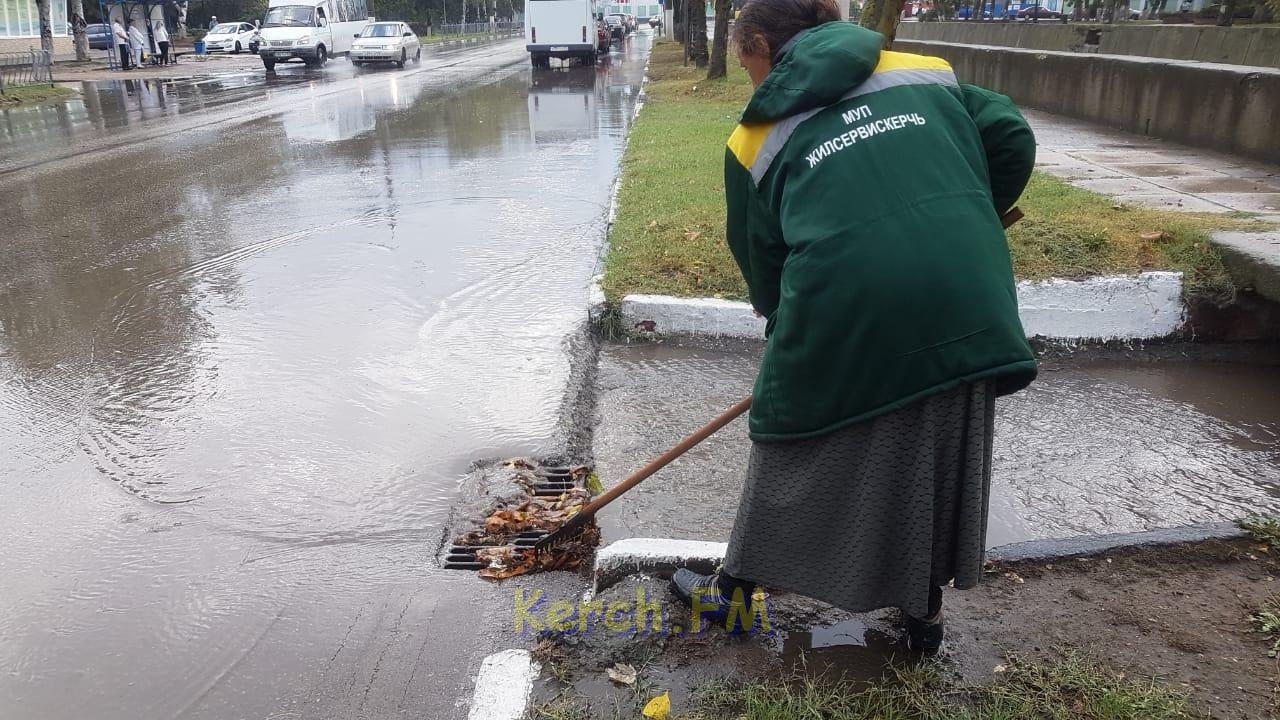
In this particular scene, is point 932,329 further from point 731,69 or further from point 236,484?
point 731,69

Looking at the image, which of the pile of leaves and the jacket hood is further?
the pile of leaves

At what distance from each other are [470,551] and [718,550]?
3.14ft

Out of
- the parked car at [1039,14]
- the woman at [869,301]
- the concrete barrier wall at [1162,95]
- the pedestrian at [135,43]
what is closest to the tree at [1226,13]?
the concrete barrier wall at [1162,95]

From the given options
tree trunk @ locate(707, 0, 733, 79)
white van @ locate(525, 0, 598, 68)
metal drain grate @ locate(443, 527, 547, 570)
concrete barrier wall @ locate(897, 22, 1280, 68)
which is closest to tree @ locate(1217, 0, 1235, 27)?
concrete barrier wall @ locate(897, 22, 1280, 68)

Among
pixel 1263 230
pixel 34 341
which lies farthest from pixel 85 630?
pixel 1263 230

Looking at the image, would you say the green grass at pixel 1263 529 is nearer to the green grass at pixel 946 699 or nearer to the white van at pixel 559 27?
the green grass at pixel 946 699

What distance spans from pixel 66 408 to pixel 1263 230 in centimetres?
669

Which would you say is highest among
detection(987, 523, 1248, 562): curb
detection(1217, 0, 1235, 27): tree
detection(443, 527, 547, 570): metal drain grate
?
detection(1217, 0, 1235, 27): tree

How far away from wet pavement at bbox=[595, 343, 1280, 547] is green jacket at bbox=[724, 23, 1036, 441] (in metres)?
1.27

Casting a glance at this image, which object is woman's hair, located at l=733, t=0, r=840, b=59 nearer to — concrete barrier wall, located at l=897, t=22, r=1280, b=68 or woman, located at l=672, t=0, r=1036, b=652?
woman, located at l=672, t=0, r=1036, b=652

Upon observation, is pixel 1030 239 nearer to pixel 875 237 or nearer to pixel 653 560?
pixel 653 560

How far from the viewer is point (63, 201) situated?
29.6ft

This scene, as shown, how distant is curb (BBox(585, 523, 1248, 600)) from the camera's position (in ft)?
9.95

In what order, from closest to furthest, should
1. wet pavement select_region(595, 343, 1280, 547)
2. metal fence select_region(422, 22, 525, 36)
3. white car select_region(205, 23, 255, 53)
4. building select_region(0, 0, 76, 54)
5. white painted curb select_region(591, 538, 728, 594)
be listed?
1. white painted curb select_region(591, 538, 728, 594)
2. wet pavement select_region(595, 343, 1280, 547)
3. building select_region(0, 0, 76, 54)
4. white car select_region(205, 23, 255, 53)
5. metal fence select_region(422, 22, 525, 36)
